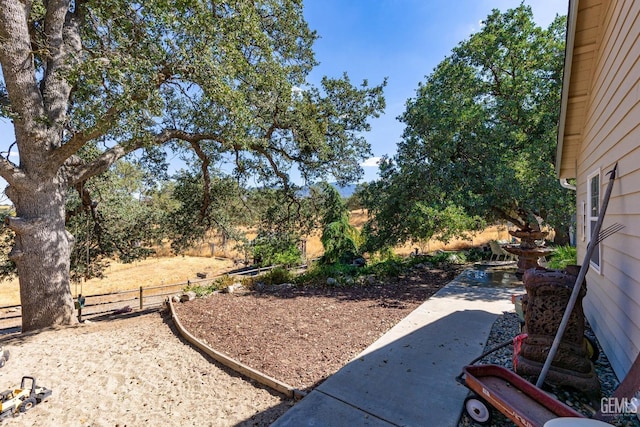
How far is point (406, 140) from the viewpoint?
9.51 m

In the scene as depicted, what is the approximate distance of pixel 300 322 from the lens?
5219 millimetres

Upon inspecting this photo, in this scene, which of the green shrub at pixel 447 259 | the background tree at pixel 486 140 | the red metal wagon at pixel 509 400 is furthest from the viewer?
the green shrub at pixel 447 259

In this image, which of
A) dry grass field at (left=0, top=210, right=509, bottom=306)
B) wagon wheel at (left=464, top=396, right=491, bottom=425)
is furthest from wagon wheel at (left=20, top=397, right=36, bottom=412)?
dry grass field at (left=0, top=210, right=509, bottom=306)

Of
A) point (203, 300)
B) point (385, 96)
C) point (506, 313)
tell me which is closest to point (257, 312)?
point (203, 300)

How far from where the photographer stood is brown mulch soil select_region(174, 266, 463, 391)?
12.4 feet

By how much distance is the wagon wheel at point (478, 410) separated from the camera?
245 centimetres

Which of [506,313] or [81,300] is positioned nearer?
[506,313]

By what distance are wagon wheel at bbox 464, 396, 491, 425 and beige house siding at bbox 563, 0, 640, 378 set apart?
148 centimetres

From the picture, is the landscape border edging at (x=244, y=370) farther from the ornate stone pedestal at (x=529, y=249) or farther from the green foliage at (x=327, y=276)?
the ornate stone pedestal at (x=529, y=249)

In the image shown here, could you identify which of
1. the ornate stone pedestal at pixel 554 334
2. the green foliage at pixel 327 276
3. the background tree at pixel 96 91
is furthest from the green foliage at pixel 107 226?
the ornate stone pedestal at pixel 554 334

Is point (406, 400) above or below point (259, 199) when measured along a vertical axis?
below

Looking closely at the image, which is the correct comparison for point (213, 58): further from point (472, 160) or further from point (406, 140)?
point (472, 160)

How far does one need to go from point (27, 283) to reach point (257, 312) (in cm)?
434

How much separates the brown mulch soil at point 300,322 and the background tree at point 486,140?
101 inches
